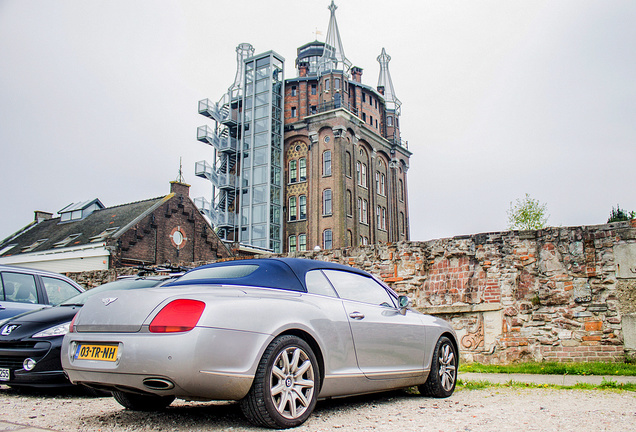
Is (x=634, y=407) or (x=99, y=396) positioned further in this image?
(x=99, y=396)

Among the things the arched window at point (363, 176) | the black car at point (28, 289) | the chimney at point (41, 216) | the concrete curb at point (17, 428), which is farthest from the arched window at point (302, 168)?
the concrete curb at point (17, 428)

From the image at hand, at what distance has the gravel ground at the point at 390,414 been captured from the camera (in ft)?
13.3

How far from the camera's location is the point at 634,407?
16.1 feet

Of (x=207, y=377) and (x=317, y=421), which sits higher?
(x=207, y=377)

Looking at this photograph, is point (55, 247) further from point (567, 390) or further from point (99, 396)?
point (567, 390)

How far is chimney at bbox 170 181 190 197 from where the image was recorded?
31.3m

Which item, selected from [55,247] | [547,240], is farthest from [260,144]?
[547,240]

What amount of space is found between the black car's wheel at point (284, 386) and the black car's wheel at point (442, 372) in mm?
1993

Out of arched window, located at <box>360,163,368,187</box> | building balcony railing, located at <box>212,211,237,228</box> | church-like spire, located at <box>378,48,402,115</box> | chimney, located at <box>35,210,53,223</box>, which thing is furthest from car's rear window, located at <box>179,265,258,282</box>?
church-like spire, located at <box>378,48,402,115</box>

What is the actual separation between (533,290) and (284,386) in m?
7.02

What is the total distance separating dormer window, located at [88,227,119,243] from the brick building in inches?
593

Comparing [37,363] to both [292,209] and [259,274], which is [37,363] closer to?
[259,274]

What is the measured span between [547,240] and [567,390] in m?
3.86

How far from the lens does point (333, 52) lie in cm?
5006
